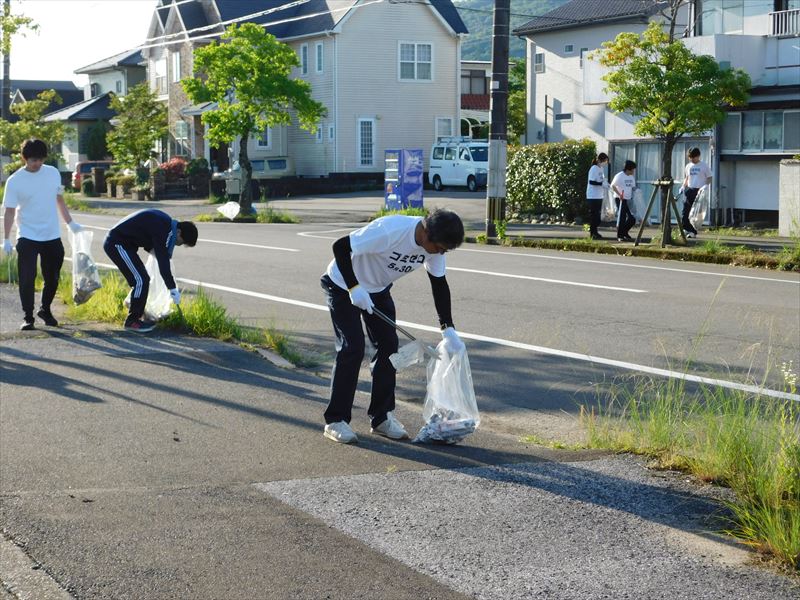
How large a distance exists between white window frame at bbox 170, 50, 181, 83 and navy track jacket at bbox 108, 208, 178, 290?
150 ft

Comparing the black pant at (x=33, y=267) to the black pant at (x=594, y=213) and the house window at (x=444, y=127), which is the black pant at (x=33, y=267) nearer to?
the black pant at (x=594, y=213)

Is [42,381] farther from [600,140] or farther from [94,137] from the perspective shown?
[94,137]

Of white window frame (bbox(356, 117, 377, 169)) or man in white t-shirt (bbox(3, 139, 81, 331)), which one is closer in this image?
man in white t-shirt (bbox(3, 139, 81, 331))

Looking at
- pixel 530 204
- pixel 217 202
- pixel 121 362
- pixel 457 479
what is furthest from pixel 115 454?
pixel 217 202

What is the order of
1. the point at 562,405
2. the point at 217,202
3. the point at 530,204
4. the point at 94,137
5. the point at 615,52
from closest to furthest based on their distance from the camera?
the point at 562,405
the point at 615,52
the point at 530,204
the point at 217,202
the point at 94,137

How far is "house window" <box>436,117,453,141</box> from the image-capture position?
49.4 m

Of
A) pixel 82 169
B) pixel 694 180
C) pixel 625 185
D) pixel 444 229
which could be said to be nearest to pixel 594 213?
pixel 625 185

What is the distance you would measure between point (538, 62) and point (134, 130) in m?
19.4

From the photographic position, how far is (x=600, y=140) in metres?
30.8

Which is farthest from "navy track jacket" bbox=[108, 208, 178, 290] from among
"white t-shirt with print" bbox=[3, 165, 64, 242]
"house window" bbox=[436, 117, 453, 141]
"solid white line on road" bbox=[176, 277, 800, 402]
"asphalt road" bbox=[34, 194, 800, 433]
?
"house window" bbox=[436, 117, 453, 141]

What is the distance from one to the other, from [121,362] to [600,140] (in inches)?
933

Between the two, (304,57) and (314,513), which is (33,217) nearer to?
(314,513)

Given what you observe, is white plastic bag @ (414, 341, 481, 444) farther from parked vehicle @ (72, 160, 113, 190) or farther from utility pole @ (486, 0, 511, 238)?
parked vehicle @ (72, 160, 113, 190)

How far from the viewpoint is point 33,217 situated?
1041 cm
